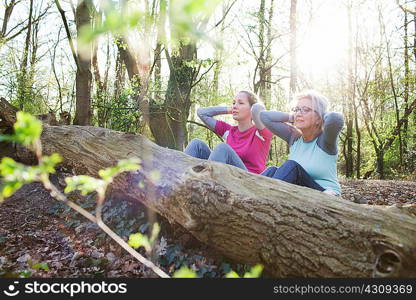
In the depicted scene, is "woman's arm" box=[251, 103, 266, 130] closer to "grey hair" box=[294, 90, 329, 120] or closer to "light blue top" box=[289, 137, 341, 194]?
"grey hair" box=[294, 90, 329, 120]

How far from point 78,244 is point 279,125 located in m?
2.56

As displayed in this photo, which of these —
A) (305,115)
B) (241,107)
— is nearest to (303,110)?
(305,115)

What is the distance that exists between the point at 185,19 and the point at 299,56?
45.2 feet

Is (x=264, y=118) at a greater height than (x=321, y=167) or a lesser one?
greater

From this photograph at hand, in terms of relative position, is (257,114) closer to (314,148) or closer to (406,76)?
(314,148)

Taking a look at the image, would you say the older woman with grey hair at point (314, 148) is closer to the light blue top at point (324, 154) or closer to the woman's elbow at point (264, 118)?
the light blue top at point (324, 154)

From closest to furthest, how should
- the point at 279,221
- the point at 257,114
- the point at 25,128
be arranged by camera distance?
the point at 25,128 < the point at 279,221 < the point at 257,114

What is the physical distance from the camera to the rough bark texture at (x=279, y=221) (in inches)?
76.7

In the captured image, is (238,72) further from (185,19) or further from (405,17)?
(185,19)

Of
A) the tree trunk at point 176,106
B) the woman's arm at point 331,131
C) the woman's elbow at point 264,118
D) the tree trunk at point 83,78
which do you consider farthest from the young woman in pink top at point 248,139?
the tree trunk at point 176,106

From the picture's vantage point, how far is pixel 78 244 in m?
3.79

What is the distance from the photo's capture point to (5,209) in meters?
4.83

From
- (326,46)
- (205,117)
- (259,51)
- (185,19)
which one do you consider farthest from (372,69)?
(185,19)

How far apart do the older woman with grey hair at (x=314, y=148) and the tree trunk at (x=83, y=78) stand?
4260 millimetres
